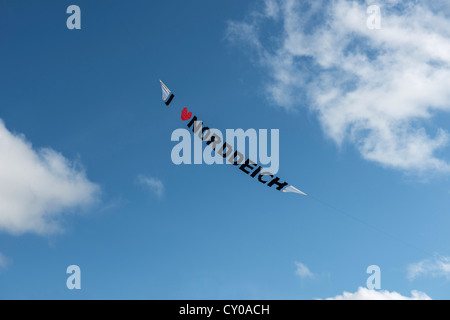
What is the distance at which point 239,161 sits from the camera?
40.1 m

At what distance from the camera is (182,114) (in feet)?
135

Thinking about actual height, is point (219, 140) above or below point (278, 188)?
above
